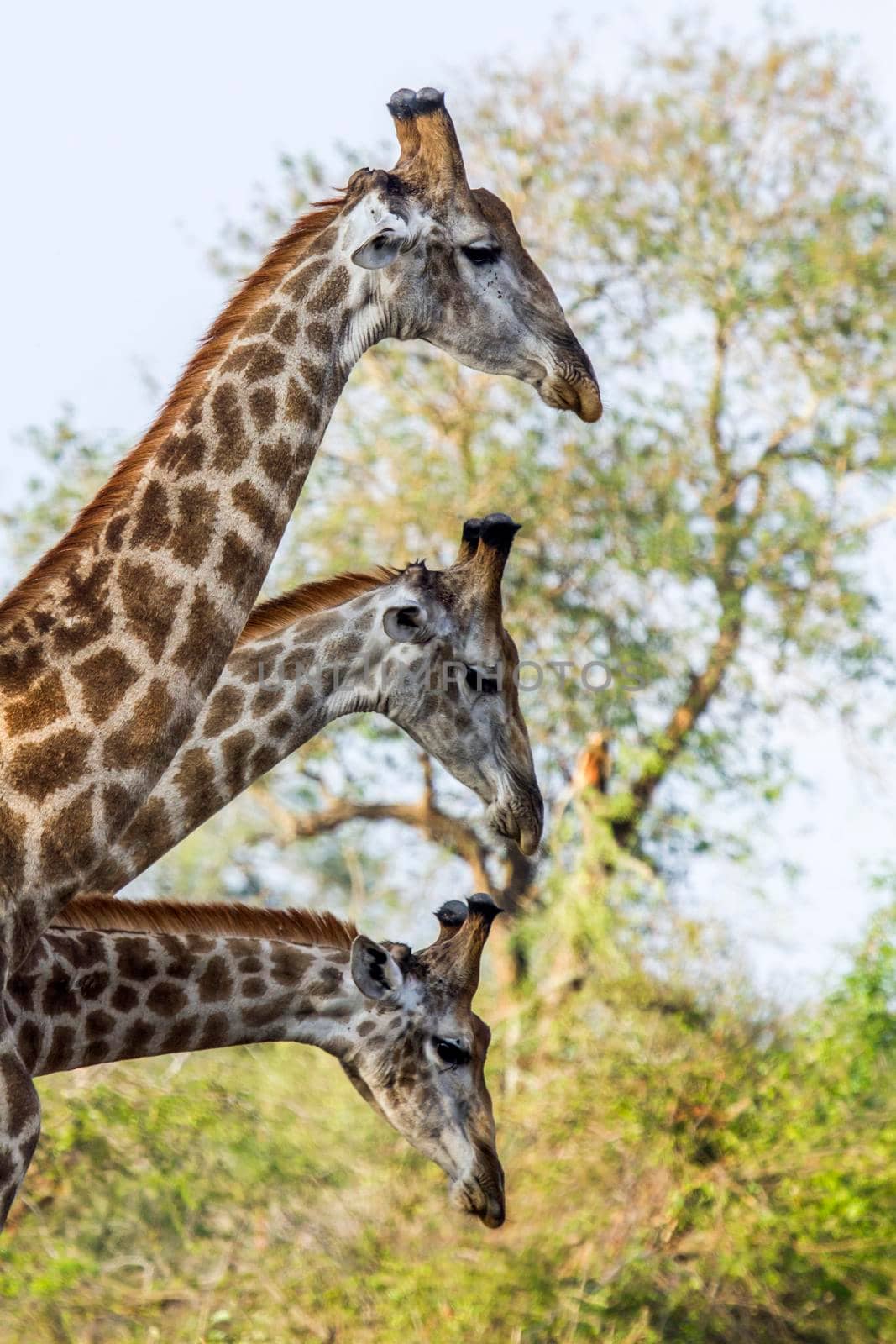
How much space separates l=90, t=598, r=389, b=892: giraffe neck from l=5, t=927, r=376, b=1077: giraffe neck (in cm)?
25

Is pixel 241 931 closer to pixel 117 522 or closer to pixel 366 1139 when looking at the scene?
pixel 117 522

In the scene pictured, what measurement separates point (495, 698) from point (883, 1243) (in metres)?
6.53

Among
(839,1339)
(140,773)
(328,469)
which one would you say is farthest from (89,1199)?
(328,469)

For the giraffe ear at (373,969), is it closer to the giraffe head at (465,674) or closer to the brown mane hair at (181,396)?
the giraffe head at (465,674)

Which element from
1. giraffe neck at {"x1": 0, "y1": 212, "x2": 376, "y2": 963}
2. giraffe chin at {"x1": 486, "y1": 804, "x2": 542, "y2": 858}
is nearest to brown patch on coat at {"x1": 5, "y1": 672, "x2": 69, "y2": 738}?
giraffe neck at {"x1": 0, "y1": 212, "x2": 376, "y2": 963}

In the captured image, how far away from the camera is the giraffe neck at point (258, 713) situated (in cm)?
516

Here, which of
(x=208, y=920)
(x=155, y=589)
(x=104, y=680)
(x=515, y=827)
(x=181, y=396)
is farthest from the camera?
(x=515, y=827)

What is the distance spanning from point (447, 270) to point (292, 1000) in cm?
221

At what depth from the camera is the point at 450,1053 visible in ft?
18.6

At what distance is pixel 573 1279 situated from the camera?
10.3 meters

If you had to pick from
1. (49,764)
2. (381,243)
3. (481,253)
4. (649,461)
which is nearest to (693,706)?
(649,461)

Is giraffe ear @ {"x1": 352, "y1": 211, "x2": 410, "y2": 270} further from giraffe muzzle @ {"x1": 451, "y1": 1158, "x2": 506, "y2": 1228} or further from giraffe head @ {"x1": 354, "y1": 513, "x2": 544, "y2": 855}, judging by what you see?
giraffe muzzle @ {"x1": 451, "y1": 1158, "x2": 506, "y2": 1228}

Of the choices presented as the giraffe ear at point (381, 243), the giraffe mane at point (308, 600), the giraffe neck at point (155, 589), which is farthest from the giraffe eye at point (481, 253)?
the giraffe mane at point (308, 600)

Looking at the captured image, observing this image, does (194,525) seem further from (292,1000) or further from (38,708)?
(292,1000)
